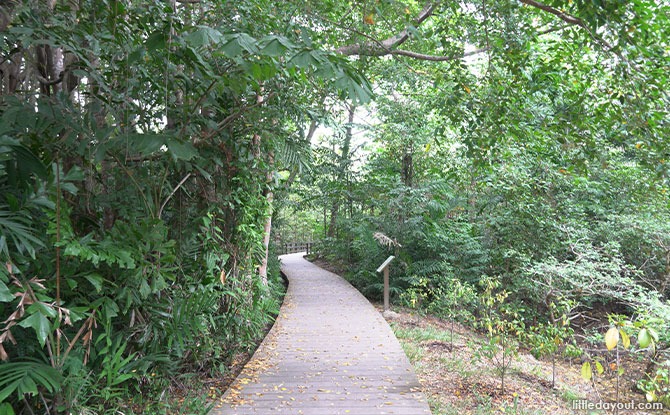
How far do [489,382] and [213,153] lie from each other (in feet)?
12.6

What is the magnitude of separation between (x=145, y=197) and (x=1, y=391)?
1.47m

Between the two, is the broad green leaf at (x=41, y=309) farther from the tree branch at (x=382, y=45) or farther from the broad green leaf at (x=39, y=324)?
the tree branch at (x=382, y=45)

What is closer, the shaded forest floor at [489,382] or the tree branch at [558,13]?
the tree branch at [558,13]

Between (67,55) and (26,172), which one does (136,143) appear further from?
(67,55)

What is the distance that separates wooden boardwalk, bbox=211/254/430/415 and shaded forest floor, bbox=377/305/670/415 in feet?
1.10

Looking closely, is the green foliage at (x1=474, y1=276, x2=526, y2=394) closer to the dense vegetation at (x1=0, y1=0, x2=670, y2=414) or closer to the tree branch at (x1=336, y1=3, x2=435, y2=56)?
the dense vegetation at (x1=0, y1=0, x2=670, y2=414)

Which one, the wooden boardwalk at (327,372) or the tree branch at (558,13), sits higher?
the tree branch at (558,13)

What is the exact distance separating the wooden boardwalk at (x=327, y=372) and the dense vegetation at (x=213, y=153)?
46cm

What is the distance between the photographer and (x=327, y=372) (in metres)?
4.71

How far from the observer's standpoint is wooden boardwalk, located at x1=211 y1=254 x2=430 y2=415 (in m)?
3.78

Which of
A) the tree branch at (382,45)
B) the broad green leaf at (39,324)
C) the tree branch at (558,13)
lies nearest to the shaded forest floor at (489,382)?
the broad green leaf at (39,324)

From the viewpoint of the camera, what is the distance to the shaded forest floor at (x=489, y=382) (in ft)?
13.9

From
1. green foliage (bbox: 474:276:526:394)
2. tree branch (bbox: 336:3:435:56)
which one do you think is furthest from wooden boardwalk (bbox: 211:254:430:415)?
tree branch (bbox: 336:3:435:56)

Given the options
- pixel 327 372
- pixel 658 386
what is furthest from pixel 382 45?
pixel 658 386
